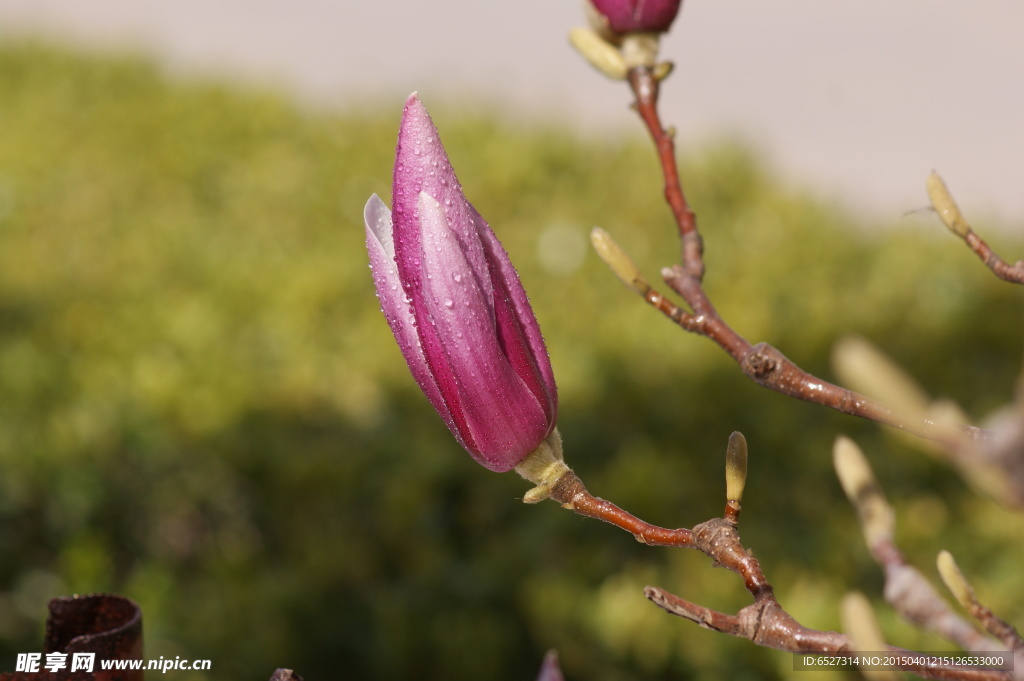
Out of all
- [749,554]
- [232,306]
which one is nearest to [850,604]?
[749,554]

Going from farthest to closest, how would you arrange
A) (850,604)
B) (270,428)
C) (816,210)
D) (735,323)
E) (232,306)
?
(816,210) < (232,306) < (735,323) < (270,428) < (850,604)

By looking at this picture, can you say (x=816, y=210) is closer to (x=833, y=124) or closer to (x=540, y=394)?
(x=833, y=124)

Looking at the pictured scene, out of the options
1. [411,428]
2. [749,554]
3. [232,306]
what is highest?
[749,554]

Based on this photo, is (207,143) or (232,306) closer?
(232,306)

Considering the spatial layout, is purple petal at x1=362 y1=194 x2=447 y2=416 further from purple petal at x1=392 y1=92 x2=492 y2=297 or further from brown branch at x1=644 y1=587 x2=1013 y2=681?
brown branch at x1=644 y1=587 x2=1013 y2=681

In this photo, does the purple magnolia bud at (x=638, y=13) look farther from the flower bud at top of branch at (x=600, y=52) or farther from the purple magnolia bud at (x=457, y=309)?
the purple magnolia bud at (x=457, y=309)

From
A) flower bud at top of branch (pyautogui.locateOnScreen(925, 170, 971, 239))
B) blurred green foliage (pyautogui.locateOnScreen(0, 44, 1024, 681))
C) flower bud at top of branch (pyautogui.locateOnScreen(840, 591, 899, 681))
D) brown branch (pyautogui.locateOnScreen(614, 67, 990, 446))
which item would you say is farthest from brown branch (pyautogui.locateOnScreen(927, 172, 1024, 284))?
blurred green foliage (pyautogui.locateOnScreen(0, 44, 1024, 681))

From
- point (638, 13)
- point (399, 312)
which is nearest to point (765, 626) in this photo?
point (399, 312)

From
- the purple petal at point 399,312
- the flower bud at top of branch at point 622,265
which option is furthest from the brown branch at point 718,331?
the purple petal at point 399,312

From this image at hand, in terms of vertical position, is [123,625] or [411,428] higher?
[123,625]
